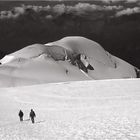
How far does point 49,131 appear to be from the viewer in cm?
2459

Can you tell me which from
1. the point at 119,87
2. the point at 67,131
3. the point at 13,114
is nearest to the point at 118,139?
the point at 67,131

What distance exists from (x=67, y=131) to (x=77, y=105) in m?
23.6

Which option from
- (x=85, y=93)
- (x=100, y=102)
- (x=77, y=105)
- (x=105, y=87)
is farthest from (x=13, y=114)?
(x=105, y=87)

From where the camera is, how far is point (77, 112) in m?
38.9

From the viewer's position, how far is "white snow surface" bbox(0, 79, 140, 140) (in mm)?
22373

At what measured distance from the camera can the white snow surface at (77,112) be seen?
22.4 metres

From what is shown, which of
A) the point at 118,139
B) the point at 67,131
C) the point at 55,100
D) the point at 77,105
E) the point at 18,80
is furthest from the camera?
the point at 18,80

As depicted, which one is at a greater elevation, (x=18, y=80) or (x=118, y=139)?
(x=18, y=80)

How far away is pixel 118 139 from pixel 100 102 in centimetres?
2925

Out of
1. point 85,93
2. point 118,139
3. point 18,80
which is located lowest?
point 118,139

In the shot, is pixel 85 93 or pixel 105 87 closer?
pixel 85 93

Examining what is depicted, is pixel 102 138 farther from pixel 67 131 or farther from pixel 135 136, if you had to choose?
pixel 67 131

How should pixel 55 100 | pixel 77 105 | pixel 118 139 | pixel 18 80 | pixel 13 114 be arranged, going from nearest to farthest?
pixel 118 139
pixel 13 114
pixel 77 105
pixel 55 100
pixel 18 80

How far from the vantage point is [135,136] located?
776 inches
